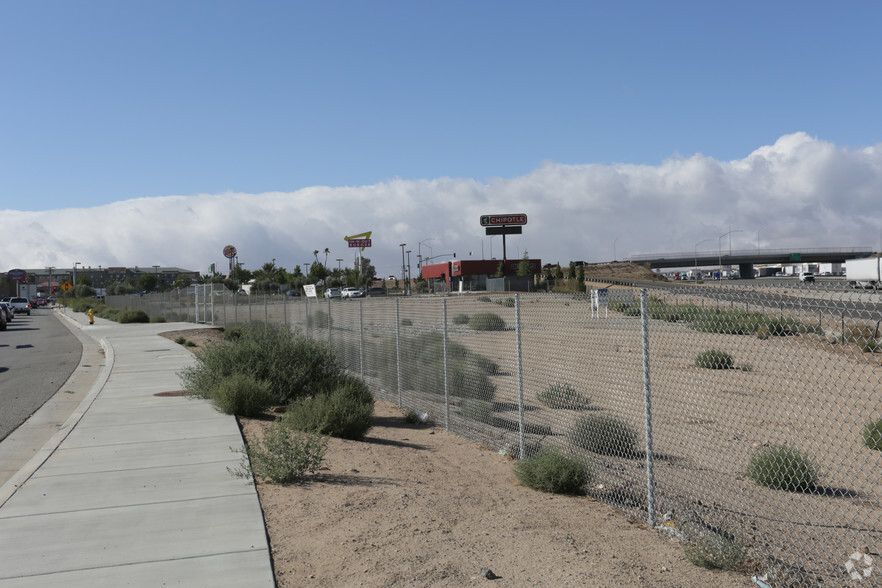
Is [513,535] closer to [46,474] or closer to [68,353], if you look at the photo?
[46,474]

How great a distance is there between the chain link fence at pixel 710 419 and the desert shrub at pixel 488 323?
0.07m

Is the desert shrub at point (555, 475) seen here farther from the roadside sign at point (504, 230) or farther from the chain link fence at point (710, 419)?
the roadside sign at point (504, 230)

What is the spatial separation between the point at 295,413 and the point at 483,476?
308 cm

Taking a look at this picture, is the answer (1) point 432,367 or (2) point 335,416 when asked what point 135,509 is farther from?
(1) point 432,367

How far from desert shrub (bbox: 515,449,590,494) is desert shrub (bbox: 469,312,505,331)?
492 centimetres

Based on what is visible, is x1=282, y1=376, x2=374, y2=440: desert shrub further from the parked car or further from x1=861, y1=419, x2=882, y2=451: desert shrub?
the parked car

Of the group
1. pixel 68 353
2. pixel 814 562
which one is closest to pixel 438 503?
pixel 814 562

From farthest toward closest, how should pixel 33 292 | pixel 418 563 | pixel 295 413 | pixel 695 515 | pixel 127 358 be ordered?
pixel 33 292 < pixel 127 358 < pixel 295 413 < pixel 695 515 < pixel 418 563

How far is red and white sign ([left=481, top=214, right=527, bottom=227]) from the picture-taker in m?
101

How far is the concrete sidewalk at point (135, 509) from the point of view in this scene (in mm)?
5309

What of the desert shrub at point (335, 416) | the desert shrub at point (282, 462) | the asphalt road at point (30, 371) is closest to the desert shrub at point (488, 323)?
the desert shrub at point (335, 416)

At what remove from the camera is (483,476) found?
842cm

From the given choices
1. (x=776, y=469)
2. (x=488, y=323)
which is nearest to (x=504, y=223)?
(x=488, y=323)

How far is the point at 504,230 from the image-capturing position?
332 ft
